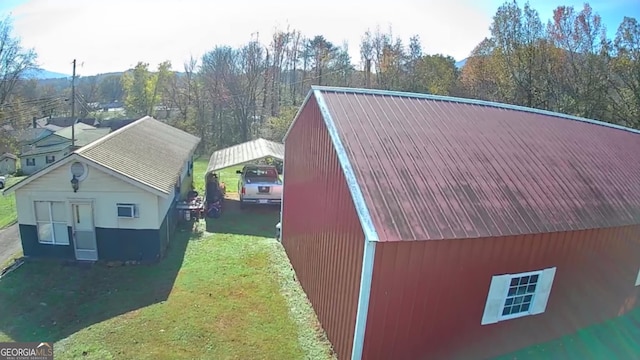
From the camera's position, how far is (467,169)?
800 cm

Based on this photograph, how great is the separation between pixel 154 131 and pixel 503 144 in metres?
17.2

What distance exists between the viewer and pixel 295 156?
39.4ft

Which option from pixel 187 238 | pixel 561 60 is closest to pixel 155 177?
pixel 187 238

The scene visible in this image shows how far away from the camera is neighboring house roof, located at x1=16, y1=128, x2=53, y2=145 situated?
42.5m

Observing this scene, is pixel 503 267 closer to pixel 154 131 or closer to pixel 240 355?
pixel 240 355

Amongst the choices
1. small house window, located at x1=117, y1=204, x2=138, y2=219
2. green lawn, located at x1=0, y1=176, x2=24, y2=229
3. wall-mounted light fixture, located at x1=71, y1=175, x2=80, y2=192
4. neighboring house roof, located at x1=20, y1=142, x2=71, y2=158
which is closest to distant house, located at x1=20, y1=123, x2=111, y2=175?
neighboring house roof, located at x1=20, y1=142, x2=71, y2=158

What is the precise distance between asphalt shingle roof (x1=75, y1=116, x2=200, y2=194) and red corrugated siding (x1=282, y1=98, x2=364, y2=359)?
4237 mm

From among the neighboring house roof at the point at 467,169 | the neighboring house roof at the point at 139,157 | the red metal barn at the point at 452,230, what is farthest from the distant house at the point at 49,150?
the neighboring house roof at the point at 467,169

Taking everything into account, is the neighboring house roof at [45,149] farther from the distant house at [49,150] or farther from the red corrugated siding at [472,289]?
the red corrugated siding at [472,289]

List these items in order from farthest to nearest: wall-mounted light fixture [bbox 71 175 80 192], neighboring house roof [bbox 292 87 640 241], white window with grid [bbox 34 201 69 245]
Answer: white window with grid [bbox 34 201 69 245]
wall-mounted light fixture [bbox 71 175 80 192]
neighboring house roof [bbox 292 87 640 241]

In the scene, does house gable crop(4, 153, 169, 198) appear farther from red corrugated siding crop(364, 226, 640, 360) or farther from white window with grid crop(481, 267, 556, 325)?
white window with grid crop(481, 267, 556, 325)

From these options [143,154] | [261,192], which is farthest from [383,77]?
[143,154]

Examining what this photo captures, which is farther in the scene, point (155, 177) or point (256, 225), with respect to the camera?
point (256, 225)

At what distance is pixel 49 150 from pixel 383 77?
3118 cm
